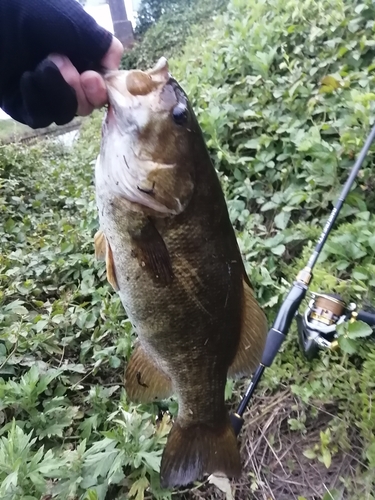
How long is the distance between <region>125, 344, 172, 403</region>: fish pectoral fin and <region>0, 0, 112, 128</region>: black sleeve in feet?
2.83

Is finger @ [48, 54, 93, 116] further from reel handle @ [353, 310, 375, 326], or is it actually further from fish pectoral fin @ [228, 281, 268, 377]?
reel handle @ [353, 310, 375, 326]

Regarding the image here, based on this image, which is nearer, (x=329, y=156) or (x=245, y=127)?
(x=329, y=156)

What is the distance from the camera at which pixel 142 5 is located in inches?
472

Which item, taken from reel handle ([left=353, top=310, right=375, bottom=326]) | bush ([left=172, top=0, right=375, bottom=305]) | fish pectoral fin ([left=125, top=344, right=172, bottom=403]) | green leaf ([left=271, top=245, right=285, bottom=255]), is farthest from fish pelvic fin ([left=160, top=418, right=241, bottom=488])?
green leaf ([left=271, top=245, right=285, bottom=255])

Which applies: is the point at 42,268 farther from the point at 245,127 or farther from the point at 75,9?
the point at 75,9

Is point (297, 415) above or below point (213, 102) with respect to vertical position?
below

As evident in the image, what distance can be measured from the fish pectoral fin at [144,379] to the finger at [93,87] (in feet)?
2.77

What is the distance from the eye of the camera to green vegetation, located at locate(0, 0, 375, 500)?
2.05 metres

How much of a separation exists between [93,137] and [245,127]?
15.9 ft

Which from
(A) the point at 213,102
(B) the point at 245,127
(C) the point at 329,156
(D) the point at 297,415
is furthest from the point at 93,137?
(D) the point at 297,415

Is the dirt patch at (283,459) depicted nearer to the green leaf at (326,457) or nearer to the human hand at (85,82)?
the green leaf at (326,457)

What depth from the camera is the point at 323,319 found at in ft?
6.94

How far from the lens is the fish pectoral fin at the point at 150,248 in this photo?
4.58 feet

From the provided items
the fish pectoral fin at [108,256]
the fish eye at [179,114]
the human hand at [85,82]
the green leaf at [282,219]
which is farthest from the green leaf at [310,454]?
the human hand at [85,82]
